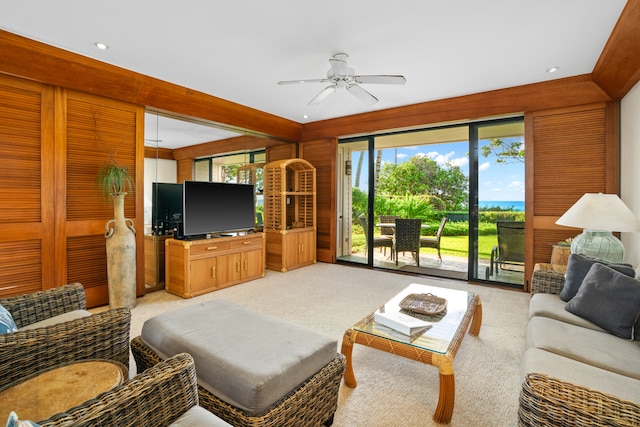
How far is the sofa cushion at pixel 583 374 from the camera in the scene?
1329 millimetres

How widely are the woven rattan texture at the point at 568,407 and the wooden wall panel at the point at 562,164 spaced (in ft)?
11.8

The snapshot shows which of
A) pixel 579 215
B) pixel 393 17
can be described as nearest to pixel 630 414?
pixel 579 215

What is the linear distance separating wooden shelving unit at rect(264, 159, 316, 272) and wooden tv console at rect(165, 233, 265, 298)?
76 centimetres

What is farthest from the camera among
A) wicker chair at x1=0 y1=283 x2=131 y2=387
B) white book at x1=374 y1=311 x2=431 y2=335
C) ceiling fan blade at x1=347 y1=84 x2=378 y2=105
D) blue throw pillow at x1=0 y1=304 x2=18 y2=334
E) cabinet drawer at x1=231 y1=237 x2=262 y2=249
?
cabinet drawer at x1=231 y1=237 x2=262 y2=249

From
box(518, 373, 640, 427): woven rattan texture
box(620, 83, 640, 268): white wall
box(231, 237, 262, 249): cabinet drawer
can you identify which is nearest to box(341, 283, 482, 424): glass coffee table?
box(518, 373, 640, 427): woven rattan texture

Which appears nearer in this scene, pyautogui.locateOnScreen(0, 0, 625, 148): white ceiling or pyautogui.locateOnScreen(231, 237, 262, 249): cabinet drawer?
pyautogui.locateOnScreen(0, 0, 625, 148): white ceiling

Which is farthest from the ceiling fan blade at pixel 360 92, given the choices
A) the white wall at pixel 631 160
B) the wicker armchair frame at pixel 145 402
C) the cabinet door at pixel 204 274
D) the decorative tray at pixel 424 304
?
the wicker armchair frame at pixel 145 402

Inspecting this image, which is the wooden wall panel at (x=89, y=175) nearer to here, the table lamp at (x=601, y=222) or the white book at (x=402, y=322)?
the white book at (x=402, y=322)

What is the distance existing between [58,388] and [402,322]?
1767mm

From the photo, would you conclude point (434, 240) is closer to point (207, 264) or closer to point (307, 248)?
point (307, 248)

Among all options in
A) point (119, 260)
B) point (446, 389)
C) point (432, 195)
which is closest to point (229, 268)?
point (119, 260)

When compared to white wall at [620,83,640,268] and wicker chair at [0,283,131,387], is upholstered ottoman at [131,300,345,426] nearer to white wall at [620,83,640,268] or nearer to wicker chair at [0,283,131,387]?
wicker chair at [0,283,131,387]

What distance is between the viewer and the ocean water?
4.38 meters

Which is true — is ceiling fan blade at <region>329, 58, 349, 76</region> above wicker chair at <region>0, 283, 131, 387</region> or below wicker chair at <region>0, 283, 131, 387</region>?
above
